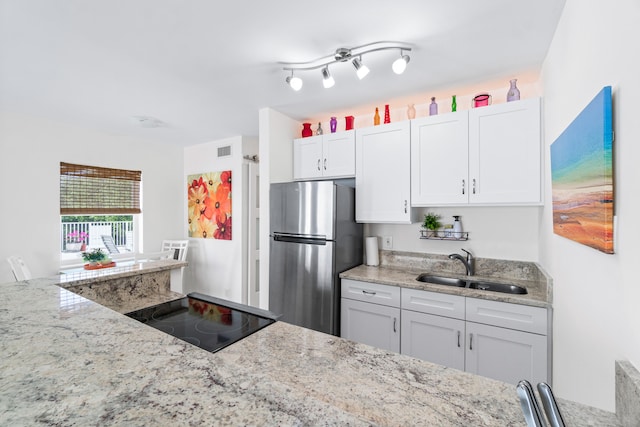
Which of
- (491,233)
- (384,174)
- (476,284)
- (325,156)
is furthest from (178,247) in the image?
(491,233)

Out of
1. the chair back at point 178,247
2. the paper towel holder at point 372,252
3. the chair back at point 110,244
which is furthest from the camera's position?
the chair back at point 178,247

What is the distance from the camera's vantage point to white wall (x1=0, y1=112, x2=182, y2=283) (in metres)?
2.85

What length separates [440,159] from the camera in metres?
2.30

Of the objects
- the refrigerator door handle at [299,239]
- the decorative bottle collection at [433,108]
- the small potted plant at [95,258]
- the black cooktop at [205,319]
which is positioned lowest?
the black cooktop at [205,319]

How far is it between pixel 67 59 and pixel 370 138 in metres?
2.24

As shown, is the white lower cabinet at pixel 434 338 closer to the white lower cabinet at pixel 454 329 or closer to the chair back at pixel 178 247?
the white lower cabinet at pixel 454 329

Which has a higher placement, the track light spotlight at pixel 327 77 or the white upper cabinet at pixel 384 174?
the track light spotlight at pixel 327 77

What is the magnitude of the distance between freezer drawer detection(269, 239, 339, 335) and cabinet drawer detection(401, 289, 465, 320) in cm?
59

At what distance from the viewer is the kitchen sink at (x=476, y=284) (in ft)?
7.03

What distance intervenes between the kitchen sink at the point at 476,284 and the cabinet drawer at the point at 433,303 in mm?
220

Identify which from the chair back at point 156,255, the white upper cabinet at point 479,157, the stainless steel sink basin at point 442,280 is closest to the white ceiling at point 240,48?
the white upper cabinet at point 479,157

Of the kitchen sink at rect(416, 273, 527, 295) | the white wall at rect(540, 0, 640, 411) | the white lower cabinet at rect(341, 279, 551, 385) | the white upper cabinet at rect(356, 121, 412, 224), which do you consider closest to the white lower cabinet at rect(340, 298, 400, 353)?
the white lower cabinet at rect(341, 279, 551, 385)

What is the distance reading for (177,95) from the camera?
2514mm

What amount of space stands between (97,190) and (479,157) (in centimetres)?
415
